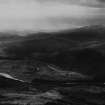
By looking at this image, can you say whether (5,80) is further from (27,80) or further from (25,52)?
(25,52)

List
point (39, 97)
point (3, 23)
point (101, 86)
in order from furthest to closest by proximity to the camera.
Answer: point (3, 23) → point (101, 86) → point (39, 97)

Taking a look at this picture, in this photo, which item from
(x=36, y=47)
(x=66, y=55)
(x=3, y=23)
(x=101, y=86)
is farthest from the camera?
(x=3, y=23)

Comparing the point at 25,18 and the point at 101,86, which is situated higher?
the point at 25,18

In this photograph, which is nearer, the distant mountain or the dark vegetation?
the dark vegetation

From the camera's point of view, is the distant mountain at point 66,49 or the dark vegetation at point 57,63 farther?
the distant mountain at point 66,49

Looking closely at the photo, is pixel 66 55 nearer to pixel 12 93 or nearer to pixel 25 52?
pixel 25 52

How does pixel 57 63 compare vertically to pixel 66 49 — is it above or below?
below

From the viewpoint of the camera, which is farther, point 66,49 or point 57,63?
point 66,49

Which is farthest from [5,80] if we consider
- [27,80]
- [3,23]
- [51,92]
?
[3,23]

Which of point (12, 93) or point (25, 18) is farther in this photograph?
point (25, 18)

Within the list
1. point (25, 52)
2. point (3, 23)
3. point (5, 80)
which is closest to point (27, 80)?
point (5, 80)
